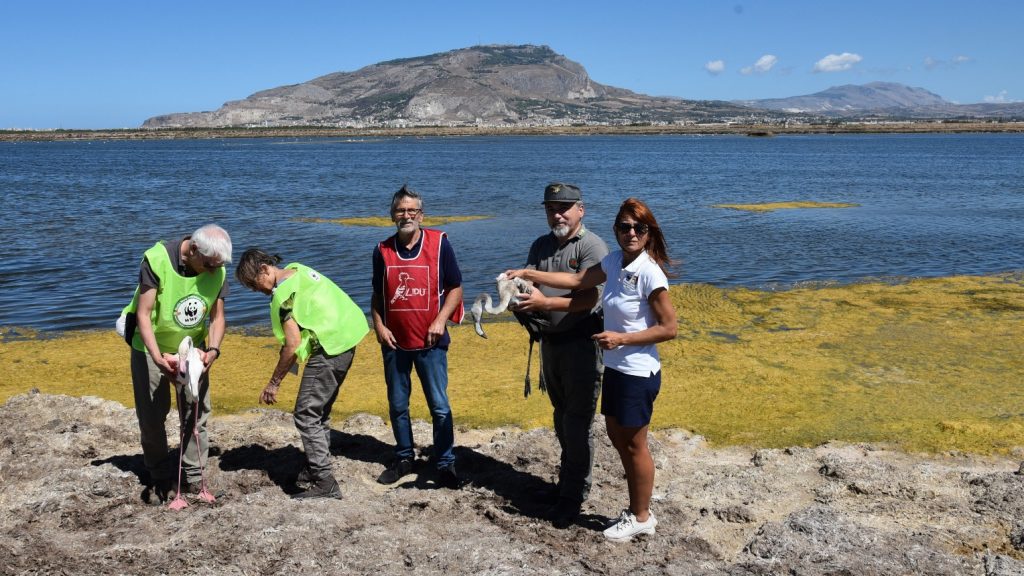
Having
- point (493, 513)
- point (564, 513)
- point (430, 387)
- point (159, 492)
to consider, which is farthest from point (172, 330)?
point (564, 513)

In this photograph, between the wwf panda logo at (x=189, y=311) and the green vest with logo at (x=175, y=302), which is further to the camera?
the wwf panda logo at (x=189, y=311)

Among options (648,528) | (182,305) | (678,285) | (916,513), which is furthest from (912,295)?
(182,305)

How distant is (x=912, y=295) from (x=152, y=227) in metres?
21.6

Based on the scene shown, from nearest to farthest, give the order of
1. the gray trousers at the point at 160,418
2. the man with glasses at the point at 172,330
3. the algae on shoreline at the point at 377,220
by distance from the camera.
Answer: the man with glasses at the point at 172,330 → the gray trousers at the point at 160,418 → the algae on shoreline at the point at 377,220

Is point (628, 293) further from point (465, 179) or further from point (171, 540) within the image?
point (465, 179)

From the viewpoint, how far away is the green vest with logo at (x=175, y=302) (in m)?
4.75

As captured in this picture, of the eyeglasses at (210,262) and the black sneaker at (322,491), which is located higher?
the eyeglasses at (210,262)

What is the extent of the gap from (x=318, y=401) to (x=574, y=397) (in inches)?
65.4

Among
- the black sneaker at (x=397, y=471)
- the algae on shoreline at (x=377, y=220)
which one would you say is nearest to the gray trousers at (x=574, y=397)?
the black sneaker at (x=397, y=471)

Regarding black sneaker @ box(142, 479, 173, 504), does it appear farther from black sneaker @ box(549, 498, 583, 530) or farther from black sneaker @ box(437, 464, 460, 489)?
black sneaker @ box(549, 498, 583, 530)

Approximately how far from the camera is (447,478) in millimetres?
5602

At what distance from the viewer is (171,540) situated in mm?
4535

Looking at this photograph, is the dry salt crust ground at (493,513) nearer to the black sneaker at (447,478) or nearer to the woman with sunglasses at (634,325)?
the black sneaker at (447,478)

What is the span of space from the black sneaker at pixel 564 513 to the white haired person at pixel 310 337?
1452mm
